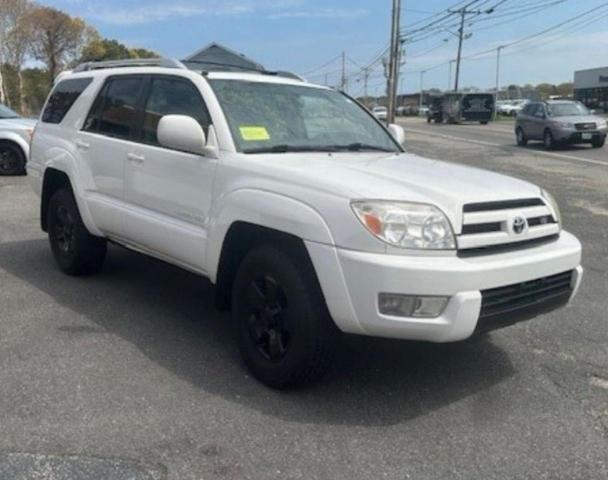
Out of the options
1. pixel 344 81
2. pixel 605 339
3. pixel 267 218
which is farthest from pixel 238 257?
pixel 344 81

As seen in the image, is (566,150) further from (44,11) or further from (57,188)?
(44,11)

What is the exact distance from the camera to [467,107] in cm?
5078

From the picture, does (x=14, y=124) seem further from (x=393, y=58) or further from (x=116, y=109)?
(x=393, y=58)

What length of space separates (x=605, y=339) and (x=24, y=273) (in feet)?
16.4

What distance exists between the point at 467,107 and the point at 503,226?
49.4 metres

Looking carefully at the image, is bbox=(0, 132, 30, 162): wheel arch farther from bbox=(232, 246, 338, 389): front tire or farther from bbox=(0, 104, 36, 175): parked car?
bbox=(232, 246, 338, 389): front tire

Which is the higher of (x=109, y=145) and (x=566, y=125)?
(x=109, y=145)

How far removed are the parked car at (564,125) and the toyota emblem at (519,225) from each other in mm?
19454

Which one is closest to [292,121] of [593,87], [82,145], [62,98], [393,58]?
[82,145]

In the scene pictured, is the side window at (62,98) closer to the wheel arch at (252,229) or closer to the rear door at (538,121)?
the wheel arch at (252,229)

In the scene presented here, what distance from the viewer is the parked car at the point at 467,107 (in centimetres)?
5059

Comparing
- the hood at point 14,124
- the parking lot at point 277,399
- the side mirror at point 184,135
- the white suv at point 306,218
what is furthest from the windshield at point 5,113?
the side mirror at point 184,135

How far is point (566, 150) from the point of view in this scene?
22016mm

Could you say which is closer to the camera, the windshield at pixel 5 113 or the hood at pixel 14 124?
the hood at pixel 14 124
